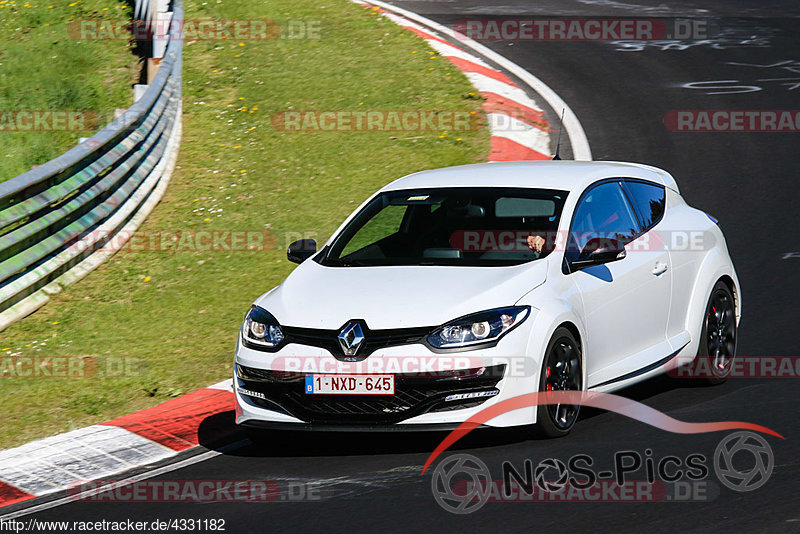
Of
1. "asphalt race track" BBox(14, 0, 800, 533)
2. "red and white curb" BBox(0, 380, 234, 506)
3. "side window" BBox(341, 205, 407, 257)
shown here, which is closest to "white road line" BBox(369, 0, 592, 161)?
"asphalt race track" BBox(14, 0, 800, 533)

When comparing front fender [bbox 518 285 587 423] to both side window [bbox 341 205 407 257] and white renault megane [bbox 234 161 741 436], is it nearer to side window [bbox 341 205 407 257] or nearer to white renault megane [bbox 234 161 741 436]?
white renault megane [bbox 234 161 741 436]

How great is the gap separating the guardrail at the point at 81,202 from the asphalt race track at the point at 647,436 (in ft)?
10.3

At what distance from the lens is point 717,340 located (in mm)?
8477

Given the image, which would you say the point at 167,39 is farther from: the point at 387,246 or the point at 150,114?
the point at 387,246

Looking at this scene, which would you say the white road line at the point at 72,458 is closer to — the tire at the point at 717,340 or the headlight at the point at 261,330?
the headlight at the point at 261,330

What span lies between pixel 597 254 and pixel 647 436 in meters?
1.12

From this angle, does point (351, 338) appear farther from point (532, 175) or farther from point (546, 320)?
point (532, 175)

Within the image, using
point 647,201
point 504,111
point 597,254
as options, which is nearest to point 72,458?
point 597,254

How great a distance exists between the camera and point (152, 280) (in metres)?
11.4

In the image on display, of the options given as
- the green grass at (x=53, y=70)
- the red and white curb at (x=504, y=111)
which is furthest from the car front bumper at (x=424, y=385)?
the green grass at (x=53, y=70)

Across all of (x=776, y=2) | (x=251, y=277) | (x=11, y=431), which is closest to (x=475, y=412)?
(x=11, y=431)

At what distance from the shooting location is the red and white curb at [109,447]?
22.6 ft

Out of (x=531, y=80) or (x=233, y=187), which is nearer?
(x=233, y=187)

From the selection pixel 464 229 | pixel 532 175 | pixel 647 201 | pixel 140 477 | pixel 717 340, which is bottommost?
pixel 140 477
